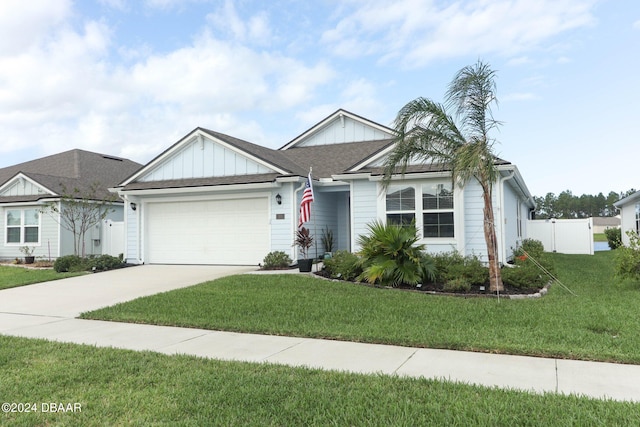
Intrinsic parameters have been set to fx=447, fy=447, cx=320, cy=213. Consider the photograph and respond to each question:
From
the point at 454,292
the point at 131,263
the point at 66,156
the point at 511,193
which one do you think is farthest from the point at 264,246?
the point at 66,156

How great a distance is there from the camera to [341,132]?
2095 centimetres

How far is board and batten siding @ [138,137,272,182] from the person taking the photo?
16.0m

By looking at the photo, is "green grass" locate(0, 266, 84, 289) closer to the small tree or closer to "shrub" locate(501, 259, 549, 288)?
the small tree

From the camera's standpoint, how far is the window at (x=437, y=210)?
42.5ft

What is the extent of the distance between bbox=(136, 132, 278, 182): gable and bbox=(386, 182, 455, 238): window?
4737 mm

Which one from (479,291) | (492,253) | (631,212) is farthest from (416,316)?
(631,212)

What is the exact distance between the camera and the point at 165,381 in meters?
4.45

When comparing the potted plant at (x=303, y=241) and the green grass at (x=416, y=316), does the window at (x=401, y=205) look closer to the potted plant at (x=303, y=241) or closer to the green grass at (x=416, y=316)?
the potted plant at (x=303, y=241)

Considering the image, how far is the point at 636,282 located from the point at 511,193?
5.98 meters

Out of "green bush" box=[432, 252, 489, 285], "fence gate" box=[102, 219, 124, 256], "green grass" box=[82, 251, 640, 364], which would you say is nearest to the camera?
"green grass" box=[82, 251, 640, 364]

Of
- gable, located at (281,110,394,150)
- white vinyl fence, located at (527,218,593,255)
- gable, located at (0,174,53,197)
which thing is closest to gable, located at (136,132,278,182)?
gable, located at (281,110,394,150)

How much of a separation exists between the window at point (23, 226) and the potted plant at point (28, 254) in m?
0.35

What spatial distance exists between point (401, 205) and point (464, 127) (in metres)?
4.03

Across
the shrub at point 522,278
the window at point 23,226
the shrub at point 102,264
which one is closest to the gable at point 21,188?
the window at point 23,226
